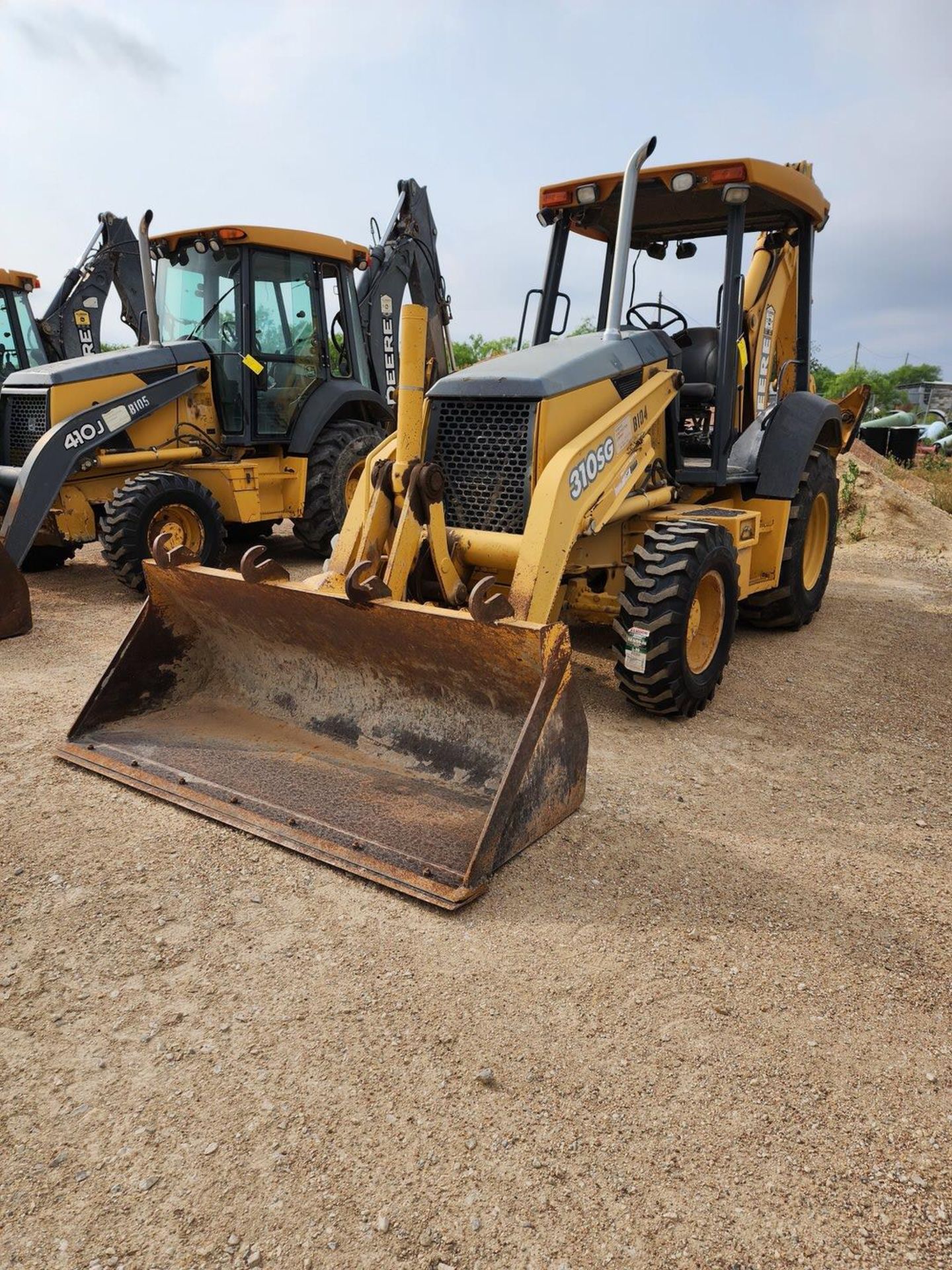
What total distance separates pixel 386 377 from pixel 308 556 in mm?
2083

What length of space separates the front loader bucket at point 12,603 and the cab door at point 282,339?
238cm

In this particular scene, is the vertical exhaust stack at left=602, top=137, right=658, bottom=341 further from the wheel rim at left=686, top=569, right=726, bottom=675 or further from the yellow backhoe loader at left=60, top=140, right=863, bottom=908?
the wheel rim at left=686, top=569, right=726, bottom=675

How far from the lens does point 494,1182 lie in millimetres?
1888

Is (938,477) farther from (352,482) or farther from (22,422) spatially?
(22,422)

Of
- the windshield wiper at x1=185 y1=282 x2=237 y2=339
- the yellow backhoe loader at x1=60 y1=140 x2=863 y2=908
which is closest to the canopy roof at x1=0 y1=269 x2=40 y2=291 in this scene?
the windshield wiper at x1=185 y1=282 x2=237 y2=339

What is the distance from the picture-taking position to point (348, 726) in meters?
3.76

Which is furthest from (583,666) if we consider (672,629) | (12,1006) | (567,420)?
(12,1006)

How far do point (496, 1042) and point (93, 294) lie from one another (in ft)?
32.7

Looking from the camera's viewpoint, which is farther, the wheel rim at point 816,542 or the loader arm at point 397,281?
the loader arm at point 397,281

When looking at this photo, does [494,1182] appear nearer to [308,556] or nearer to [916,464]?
[308,556]

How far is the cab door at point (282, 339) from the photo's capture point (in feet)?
24.5

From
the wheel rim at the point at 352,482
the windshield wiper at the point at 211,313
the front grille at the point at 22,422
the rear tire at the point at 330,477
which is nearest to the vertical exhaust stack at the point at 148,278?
the windshield wiper at the point at 211,313

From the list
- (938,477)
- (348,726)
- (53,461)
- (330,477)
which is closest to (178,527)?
(53,461)

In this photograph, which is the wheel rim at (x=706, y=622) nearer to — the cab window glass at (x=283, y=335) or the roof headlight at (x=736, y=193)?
the roof headlight at (x=736, y=193)
